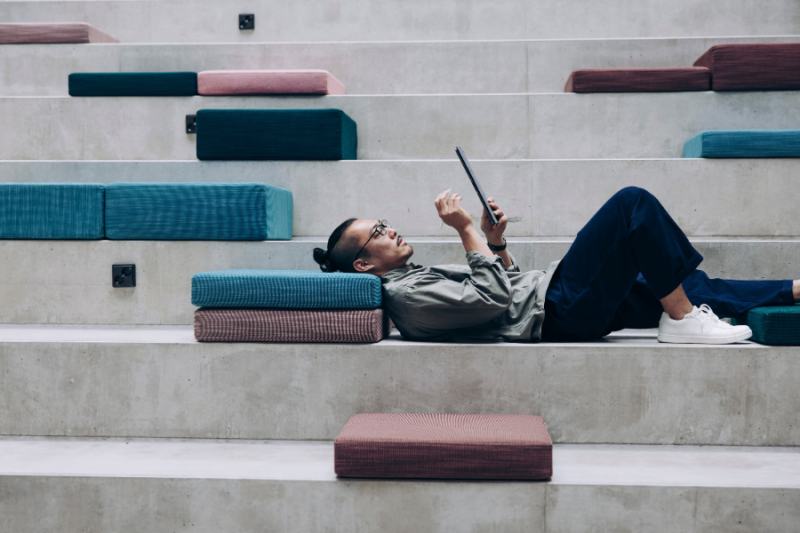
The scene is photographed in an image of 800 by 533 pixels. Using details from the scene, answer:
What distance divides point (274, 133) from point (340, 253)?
39.5 inches

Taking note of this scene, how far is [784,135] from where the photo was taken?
9.56ft

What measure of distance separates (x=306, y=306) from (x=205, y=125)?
1367 mm

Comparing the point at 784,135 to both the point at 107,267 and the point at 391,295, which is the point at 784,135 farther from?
the point at 107,267

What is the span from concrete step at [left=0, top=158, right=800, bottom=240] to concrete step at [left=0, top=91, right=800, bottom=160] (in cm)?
32

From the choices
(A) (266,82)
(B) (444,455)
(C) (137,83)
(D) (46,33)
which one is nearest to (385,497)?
(B) (444,455)

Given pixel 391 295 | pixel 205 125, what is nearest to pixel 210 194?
pixel 205 125

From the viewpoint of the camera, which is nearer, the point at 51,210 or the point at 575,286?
the point at 575,286

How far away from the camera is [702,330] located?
210 cm

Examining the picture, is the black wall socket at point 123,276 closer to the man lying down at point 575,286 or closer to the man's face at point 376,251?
the man lying down at point 575,286

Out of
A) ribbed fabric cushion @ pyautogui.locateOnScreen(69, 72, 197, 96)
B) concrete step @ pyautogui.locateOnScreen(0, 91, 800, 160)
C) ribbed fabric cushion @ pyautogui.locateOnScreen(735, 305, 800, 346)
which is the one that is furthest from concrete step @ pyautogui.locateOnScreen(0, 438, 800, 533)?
ribbed fabric cushion @ pyautogui.locateOnScreen(69, 72, 197, 96)

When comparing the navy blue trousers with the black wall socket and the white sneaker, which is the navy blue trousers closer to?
the white sneaker

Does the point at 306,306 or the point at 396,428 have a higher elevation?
the point at 306,306

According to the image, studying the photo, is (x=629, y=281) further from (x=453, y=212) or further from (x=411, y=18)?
(x=411, y=18)

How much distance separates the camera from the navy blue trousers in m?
2.06
